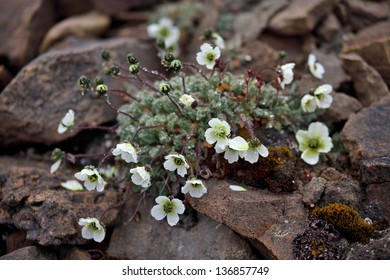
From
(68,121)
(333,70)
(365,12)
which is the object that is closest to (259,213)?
(68,121)

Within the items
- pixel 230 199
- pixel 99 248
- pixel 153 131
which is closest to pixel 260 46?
pixel 153 131

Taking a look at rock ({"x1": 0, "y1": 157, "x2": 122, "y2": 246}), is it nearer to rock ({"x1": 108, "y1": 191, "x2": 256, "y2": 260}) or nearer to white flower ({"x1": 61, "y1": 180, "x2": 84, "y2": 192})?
white flower ({"x1": 61, "y1": 180, "x2": 84, "y2": 192})

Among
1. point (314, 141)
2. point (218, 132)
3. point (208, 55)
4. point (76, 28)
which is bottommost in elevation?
point (314, 141)

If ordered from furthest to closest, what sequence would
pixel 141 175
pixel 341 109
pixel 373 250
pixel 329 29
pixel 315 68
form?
1. pixel 329 29
2. pixel 315 68
3. pixel 341 109
4. pixel 141 175
5. pixel 373 250

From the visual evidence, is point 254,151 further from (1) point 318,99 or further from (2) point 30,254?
(2) point 30,254

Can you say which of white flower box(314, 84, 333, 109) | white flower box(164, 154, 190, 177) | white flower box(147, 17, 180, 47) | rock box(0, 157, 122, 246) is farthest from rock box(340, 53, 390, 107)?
rock box(0, 157, 122, 246)

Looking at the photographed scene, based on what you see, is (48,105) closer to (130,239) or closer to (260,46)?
(130,239)
